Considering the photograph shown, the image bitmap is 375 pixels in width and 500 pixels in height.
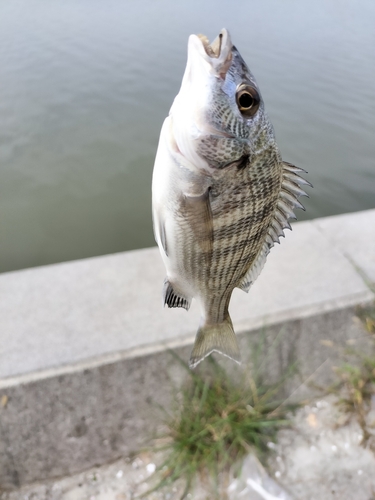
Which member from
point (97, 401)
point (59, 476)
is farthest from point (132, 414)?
point (59, 476)

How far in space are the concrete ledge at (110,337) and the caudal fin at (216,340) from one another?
1053 mm

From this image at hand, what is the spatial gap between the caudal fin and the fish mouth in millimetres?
632

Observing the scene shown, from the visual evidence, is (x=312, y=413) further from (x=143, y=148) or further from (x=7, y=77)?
(x=7, y=77)

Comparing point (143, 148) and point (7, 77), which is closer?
point (143, 148)

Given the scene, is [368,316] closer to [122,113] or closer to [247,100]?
[247,100]

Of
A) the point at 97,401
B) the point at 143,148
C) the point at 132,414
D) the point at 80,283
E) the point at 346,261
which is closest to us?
the point at 97,401

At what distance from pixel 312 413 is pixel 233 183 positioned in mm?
2174

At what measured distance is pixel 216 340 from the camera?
1.12 metres

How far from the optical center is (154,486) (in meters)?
2.23

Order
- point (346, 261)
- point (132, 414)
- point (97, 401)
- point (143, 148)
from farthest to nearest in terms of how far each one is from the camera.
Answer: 1. point (143, 148)
2. point (346, 261)
3. point (132, 414)
4. point (97, 401)

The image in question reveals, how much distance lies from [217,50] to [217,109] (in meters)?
0.12

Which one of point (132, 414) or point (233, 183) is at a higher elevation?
point (233, 183)

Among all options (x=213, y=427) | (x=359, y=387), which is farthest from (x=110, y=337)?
(x=359, y=387)

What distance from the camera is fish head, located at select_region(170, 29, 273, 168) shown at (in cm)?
87
